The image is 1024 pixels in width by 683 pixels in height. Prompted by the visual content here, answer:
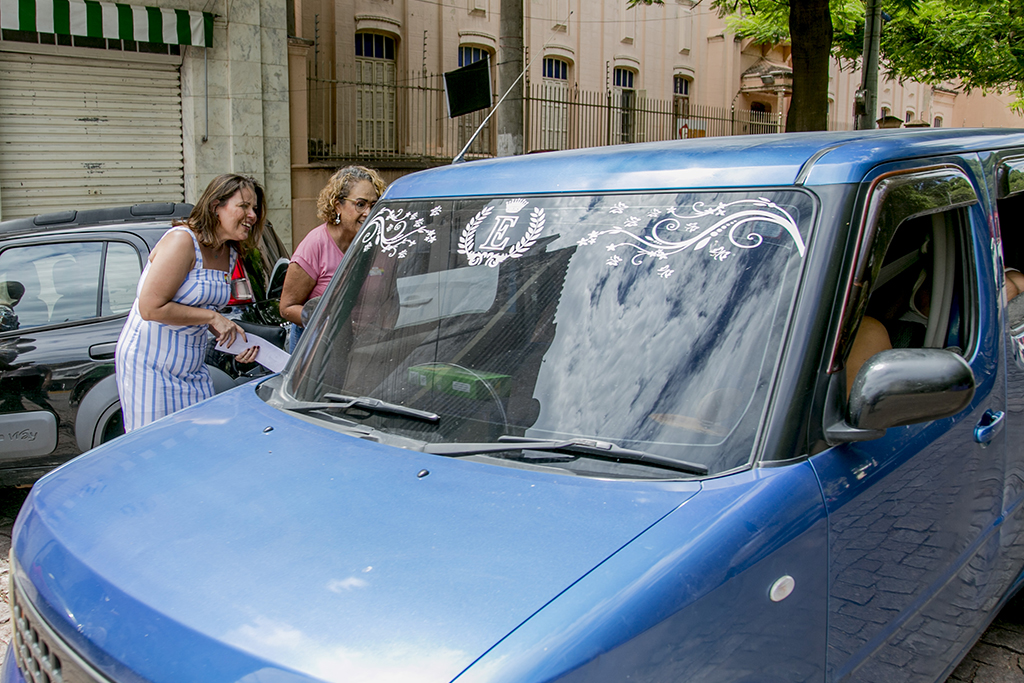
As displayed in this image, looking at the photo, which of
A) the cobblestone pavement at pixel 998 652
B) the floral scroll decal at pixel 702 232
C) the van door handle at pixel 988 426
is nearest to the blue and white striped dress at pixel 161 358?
the cobblestone pavement at pixel 998 652

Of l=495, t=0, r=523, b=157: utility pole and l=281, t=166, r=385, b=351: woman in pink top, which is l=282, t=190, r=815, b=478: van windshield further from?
l=495, t=0, r=523, b=157: utility pole

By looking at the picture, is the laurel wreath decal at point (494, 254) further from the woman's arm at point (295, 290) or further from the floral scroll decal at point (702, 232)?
the woman's arm at point (295, 290)

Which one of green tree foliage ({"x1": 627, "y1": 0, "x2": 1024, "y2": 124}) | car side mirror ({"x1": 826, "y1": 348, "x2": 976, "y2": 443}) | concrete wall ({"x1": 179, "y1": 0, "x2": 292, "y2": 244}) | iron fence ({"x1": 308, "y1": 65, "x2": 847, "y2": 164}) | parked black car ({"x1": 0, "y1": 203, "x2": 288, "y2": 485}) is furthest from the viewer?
green tree foliage ({"x1": 627, "y1": 0, "x2": 1024, "y2": 124})

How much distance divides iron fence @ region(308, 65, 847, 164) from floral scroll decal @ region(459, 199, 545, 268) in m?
12.8

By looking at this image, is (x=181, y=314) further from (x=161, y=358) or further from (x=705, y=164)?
(x=705, y=164)

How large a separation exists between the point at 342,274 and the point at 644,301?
1213 mm

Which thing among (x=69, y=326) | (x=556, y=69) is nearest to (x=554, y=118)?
(x=556, y=69)

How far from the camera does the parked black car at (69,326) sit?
15.4ft

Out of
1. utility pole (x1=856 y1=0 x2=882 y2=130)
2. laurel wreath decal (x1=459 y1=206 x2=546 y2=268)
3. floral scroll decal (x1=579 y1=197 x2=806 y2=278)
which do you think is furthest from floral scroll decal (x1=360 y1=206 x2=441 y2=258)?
utility pole (x1=856 y1=0 x2=882 y2=130)

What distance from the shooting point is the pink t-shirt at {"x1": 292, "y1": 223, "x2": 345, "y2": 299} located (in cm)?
469

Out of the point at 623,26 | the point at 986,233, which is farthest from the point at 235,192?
the point at 623,26

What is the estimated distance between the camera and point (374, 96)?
1591cm

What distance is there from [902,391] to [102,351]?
4276 mm

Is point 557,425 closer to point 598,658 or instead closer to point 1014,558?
point 598,658
